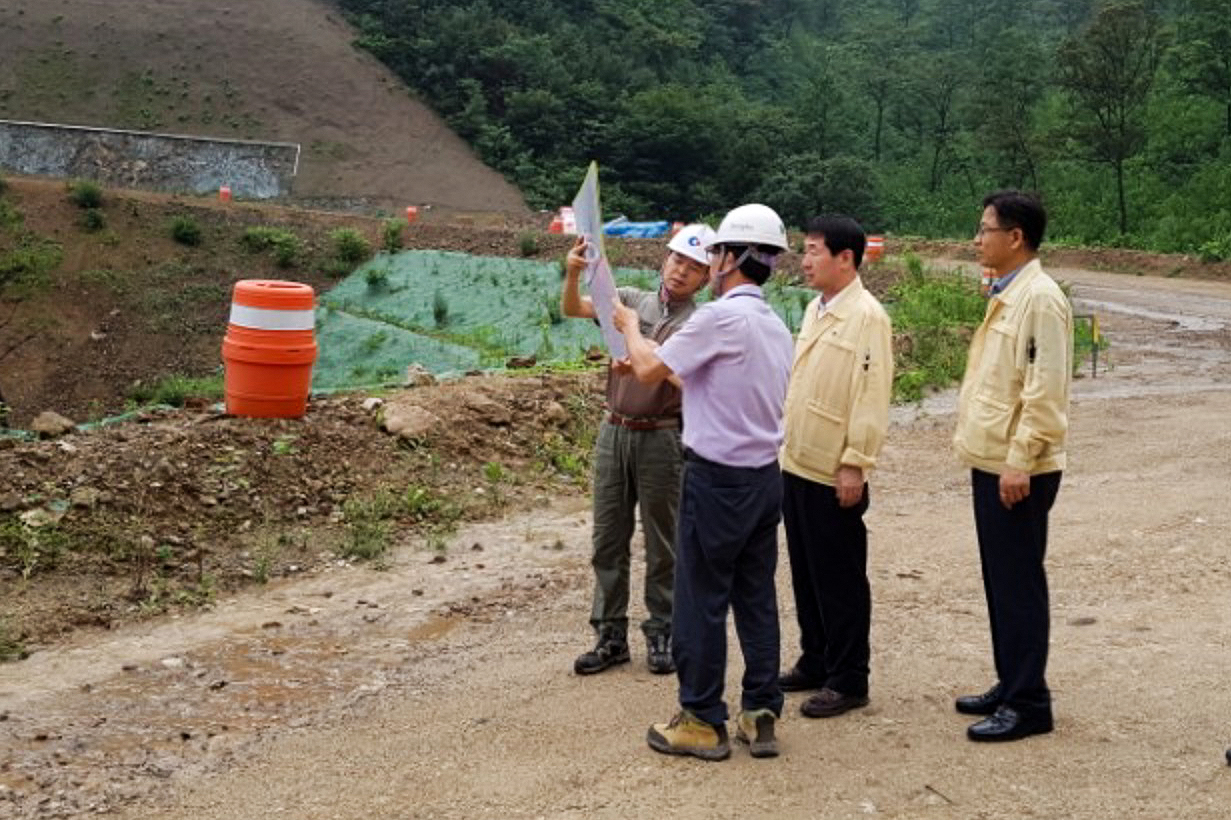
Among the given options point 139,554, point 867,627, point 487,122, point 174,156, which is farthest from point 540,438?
point 487,122

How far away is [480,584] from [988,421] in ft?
11.7

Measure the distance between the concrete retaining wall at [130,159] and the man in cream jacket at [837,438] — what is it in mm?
39707

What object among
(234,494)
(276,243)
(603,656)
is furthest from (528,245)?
(603,656)

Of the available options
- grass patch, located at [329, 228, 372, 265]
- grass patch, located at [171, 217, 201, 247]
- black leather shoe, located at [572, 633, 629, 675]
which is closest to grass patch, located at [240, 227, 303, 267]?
grass patch, located at [329, 228, 372, 265]

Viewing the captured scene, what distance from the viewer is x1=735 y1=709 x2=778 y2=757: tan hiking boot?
5105mm

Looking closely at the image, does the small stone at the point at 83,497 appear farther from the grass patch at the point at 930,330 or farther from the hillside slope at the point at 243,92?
the hillside slope at the point at 243,92

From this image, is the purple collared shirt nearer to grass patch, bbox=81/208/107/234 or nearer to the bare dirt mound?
the bare dirt mound

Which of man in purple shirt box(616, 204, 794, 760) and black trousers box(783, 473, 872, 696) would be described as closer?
man in purple shirt box(616, 204, 794, 760)

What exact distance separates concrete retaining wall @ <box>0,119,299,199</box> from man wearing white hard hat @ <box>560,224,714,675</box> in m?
38.9

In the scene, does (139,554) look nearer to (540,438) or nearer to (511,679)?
(511,679)

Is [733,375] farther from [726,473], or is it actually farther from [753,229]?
[753,229]

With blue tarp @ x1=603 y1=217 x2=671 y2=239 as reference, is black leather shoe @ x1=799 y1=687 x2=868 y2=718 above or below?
above

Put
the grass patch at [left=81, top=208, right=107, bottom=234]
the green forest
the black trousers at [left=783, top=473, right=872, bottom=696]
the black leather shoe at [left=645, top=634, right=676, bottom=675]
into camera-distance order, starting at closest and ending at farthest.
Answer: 1. the black trousers at [left=783, top=473, right=872, bottom=696]
2. the black leather shoe at [left=645, top=634, right=676, bottom=675]
3. the grass patch at [left=81, top=208, right=107, bottom=234]
4. the green forest

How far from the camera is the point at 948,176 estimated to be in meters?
53.6
